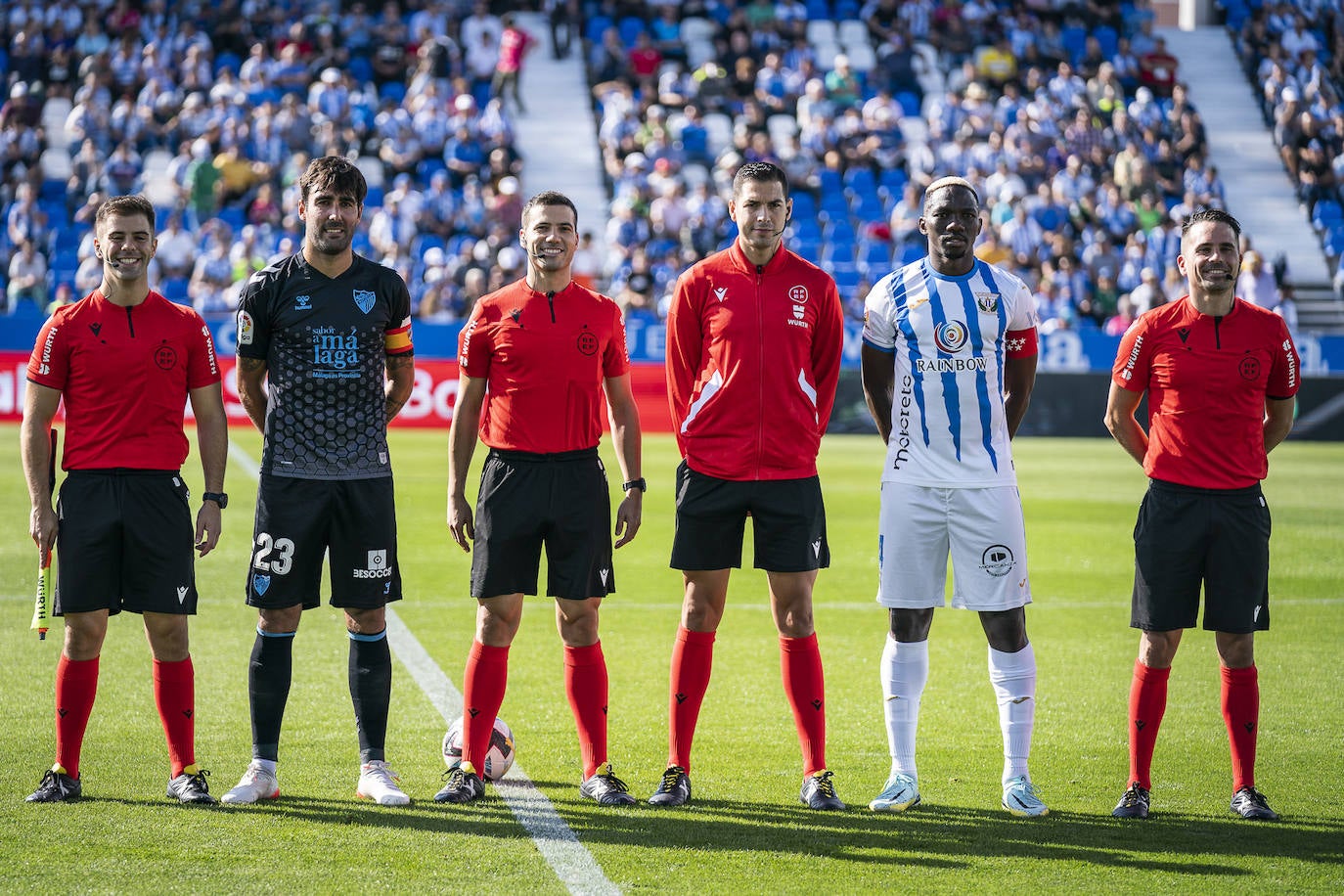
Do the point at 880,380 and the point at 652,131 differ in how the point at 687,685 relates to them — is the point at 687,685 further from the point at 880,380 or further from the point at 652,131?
the point at 652,131

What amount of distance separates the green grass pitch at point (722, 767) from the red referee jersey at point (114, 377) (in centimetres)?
121

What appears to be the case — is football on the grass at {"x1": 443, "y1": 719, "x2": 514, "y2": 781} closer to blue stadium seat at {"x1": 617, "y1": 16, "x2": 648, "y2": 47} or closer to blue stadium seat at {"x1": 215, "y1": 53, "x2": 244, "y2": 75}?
blue stadium seat at {"x1": 215, "y1": 53, "x2": 244, "y2": 75}

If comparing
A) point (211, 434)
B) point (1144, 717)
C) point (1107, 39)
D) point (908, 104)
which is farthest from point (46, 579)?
point (1107, 39)

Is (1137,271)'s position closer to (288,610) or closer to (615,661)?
(615,661)

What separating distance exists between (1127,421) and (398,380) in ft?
8.98

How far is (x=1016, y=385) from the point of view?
18.6 ft

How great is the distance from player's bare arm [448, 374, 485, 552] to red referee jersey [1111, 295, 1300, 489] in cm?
241

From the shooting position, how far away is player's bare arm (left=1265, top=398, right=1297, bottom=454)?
222 inches

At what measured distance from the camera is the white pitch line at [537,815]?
4.53 m

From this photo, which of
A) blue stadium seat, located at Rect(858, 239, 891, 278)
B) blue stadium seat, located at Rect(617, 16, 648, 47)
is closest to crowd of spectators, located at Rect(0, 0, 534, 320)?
blue stadium seat, located at Rect(617, 16, 648, 47)

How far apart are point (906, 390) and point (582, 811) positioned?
1.88 metres

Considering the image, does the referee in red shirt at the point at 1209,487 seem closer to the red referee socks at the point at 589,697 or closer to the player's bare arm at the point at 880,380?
the player's bare arm at the point at 880,380

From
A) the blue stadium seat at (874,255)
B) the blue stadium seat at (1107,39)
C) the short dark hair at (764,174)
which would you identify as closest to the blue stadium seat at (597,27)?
the blue stadium seat at (874,255)

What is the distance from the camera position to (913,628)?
5.48 m
